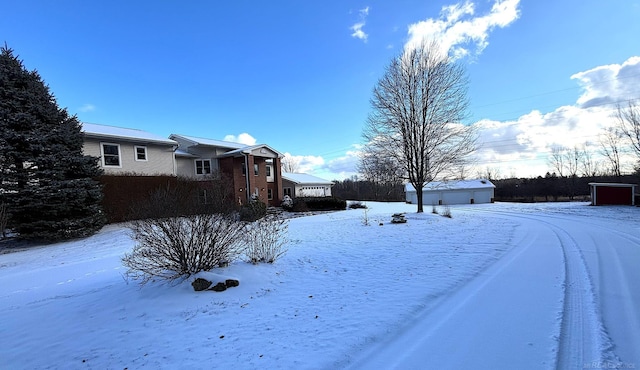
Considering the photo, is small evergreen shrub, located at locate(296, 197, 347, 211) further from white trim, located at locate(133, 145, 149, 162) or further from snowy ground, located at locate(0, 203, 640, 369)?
snowy ground, located at locate(0, 203, 640, 369)

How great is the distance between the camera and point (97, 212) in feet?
40.8

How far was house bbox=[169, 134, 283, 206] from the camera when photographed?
2370cm

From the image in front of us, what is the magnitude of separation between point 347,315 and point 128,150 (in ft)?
65.8

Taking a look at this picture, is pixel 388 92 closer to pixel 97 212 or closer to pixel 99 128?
pixel 97 212

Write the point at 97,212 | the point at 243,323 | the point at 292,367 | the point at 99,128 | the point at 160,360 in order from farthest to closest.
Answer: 1. the point at 99,128
2. the point at 97,212
3. the point at 243,323
4. the point at 160,360
5. the point at 292,367

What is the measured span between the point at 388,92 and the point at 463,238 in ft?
40.7

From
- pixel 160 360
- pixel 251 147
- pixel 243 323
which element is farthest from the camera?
pixel 251 147

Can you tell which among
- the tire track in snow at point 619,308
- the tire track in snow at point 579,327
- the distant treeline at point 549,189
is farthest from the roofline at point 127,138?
the distant treeline at point 549,189

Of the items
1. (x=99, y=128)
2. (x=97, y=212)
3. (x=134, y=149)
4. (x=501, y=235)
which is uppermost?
(x=99, y=128)

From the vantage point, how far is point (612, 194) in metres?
25.1

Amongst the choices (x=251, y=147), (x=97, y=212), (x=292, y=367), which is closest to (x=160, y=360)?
(x=292, y=367)

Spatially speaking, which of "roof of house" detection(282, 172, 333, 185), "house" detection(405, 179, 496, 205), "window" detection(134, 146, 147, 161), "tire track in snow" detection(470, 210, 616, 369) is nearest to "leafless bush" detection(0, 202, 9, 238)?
"window" detection(134, 146, 147, 161)

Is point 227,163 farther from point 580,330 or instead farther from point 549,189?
point 549,189

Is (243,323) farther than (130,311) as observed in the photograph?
No
